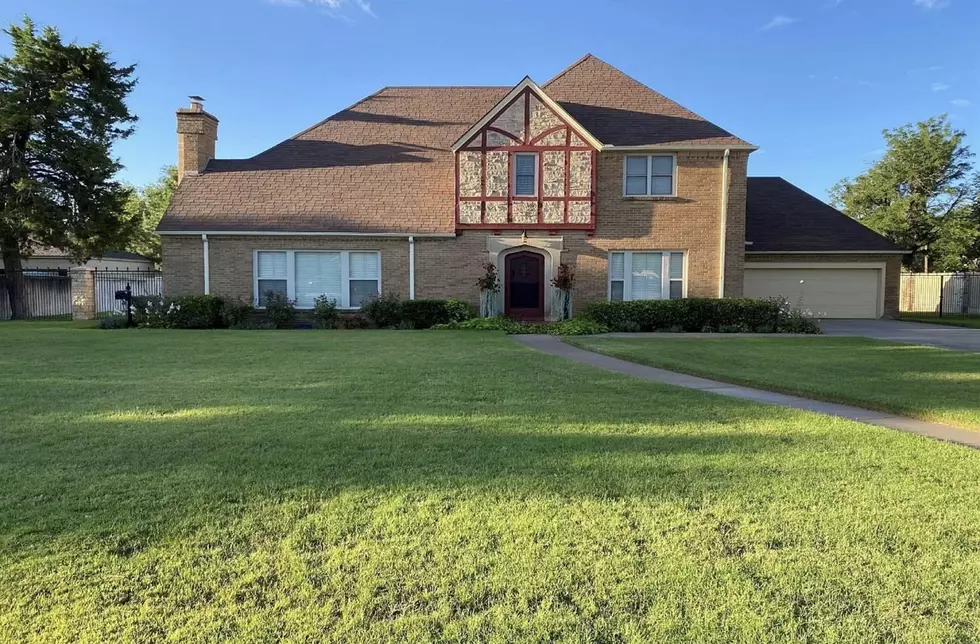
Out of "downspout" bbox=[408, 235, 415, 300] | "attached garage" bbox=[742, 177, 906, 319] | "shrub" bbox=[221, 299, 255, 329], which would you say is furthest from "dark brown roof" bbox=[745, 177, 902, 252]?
"shrub" bbox=[221, 299, 255, 329]

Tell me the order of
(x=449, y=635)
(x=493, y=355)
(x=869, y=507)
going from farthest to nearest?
(x=493, y=355) < (x=869, y=507) < (x=449, y=635)

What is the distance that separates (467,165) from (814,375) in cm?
1284

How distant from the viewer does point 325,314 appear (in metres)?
18.5

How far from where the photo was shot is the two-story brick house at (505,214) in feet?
61.6

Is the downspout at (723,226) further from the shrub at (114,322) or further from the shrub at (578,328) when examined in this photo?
the shrub at (114,322)

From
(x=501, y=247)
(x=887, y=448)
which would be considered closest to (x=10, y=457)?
(x=887, y=448)

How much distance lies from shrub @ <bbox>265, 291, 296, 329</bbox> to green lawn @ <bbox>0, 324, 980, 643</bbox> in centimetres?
1193

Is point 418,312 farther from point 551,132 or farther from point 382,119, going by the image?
point 382,119

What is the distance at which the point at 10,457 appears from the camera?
462 cm

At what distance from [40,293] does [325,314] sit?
52.0 feet

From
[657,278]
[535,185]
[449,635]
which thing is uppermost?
[535,185]

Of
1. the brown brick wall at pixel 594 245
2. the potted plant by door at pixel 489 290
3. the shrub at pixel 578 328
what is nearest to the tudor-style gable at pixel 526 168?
the brown brick wall at pixel 594 245

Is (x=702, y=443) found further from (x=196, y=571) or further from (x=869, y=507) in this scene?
(x=196, y=571)

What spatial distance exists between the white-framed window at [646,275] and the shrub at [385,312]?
22.7 feet
